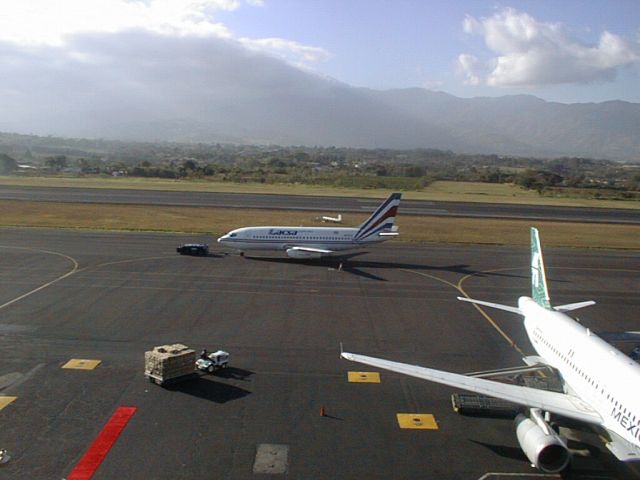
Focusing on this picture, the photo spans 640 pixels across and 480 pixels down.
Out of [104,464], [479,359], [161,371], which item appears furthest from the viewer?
[479,359]

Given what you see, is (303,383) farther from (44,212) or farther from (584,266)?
(44,212)

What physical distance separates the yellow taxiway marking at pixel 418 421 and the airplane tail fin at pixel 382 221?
37.3 metres

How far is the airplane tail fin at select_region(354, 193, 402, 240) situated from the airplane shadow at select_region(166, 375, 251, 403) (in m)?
35.4

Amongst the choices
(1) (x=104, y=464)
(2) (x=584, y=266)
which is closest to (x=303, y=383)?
(1) (x=104, y=464)

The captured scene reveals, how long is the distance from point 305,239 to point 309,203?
191 feet

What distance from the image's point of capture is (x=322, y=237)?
64062 millimetres

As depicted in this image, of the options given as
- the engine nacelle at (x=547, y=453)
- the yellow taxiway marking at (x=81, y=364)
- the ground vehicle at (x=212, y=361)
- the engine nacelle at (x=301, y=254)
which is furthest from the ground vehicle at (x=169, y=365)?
the engine nacelle at (x=301, y=254)

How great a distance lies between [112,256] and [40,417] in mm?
38042

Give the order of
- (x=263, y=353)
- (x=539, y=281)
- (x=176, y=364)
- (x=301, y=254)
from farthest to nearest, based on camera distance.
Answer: (x=301, y=254)
(x=263, y=353)
(x=539, y=281)
(x=176, y=364)

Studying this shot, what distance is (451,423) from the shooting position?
88.2 ft

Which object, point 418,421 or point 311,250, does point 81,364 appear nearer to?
point 418,421

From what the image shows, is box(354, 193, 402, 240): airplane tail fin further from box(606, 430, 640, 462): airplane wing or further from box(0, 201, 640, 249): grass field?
box(606, 430, 640, 462): airplane wing

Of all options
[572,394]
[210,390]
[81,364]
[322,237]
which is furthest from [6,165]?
[572,394]

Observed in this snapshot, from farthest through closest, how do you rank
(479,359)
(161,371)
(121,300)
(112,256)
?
(112,256) → (121,300) → (479,359) → (161,371)
